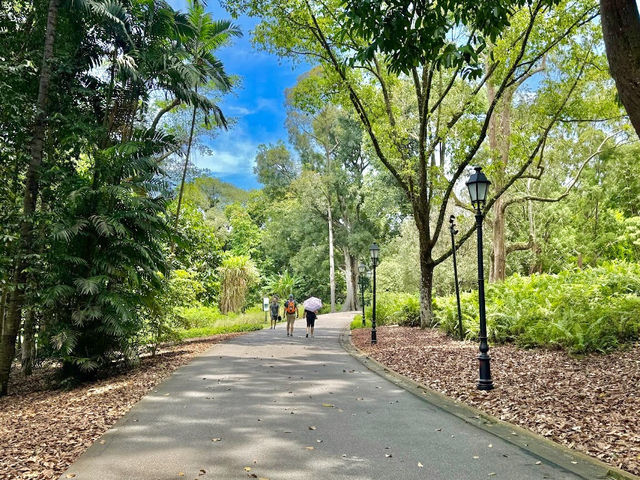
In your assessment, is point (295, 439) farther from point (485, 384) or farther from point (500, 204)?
point (500, 204)

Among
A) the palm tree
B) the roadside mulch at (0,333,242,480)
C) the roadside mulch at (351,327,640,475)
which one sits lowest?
the roadside mulch at (0,333,242,480)

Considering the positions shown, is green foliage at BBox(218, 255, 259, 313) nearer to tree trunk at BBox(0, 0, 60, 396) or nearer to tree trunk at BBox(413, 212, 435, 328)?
tree trunk at BBox(413, 212, 435, 328)

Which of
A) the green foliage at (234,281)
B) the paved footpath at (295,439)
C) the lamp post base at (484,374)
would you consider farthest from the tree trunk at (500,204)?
the green foliage at (234,281)

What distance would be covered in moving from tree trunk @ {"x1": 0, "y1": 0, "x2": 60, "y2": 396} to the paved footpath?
4.15 metres

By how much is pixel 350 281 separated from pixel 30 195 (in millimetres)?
34181

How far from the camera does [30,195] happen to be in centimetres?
995

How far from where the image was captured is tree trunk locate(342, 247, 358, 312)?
4278 cm

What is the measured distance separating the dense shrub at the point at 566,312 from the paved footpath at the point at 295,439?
380 centimetres

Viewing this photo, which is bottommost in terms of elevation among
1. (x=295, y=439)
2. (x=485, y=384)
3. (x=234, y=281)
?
(x=295, y=439)

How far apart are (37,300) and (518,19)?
14.5 m

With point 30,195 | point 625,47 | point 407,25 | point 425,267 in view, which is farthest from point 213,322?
point 625,47

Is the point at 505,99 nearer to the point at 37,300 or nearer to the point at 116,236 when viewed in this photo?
the point at 116,236

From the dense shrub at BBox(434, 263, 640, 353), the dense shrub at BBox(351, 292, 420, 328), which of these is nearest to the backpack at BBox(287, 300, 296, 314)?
the dense shrub at BBox(351, 292, 420, 328)

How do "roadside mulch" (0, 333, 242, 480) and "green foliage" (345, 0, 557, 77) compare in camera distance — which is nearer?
"roadside mulch" (0, 333, 242, 480)
